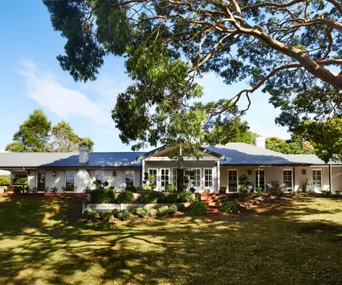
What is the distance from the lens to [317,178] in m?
30.4

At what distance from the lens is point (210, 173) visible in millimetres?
27812

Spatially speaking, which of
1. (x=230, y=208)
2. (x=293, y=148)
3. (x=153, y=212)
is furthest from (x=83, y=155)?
(x=293, y=148)

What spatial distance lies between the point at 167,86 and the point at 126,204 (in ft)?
35.1

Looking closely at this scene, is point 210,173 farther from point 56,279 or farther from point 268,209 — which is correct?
point 56,279

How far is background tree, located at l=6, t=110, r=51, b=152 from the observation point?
170 feet

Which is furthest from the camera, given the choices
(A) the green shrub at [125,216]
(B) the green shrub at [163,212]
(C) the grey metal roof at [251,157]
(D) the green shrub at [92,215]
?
(C) the grey metal roof at [251,157]

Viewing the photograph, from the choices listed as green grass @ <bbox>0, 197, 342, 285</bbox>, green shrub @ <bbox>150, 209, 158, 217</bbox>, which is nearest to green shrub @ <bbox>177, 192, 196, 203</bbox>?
green shrub @ <bbox>150, 209, 158, 217</bbox>

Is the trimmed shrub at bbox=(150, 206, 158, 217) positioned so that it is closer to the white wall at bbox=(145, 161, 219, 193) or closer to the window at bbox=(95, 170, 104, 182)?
the white wall at bbox=(145, 161, 219, 193)

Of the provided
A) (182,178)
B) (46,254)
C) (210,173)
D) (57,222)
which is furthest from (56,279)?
(210,173)

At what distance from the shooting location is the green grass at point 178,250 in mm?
8602

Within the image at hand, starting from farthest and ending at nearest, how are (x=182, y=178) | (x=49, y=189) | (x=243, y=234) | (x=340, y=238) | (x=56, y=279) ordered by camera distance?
(x=49, y=189), (x=182, y=178), (x=243, y=234), (x=340, y=238), (x=56, y=279)

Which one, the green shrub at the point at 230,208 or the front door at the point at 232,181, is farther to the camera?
the front door at the point at 232,181

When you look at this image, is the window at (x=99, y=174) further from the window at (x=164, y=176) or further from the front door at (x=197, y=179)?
the front door at (x=197, y=179)

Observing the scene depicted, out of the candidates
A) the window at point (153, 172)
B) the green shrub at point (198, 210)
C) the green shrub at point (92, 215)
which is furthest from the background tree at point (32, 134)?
the green shrub at point (198, 210)
